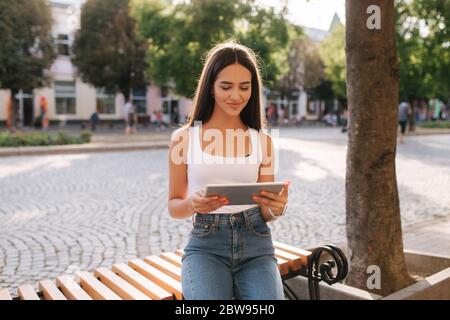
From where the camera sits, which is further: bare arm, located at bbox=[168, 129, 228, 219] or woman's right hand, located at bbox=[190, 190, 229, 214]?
bare arm, located at bbox=[168, 129, 228, 219]

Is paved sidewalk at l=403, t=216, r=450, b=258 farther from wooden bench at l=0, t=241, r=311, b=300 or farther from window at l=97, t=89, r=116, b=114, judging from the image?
window at l=97, t=89, r=116, b=114


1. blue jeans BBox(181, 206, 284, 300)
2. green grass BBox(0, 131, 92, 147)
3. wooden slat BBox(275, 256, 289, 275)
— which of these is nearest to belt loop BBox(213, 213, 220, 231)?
blue jeans BBox(181, 206, 284, 300)

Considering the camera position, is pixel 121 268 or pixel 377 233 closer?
pixel 121 268

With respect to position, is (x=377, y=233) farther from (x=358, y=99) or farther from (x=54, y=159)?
(x=54, y=159)

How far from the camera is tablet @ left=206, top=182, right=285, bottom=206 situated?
227 cm

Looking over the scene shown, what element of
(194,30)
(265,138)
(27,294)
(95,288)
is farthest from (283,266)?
(194,30)

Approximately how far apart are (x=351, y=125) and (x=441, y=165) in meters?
11.4

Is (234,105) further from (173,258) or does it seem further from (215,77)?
(173,258)

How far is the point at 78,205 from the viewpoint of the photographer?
26.0 ft

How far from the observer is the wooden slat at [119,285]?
258 centimetres

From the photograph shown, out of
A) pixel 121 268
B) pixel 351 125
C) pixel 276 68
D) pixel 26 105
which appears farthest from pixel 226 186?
pixel 26 105

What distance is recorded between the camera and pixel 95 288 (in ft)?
8.80

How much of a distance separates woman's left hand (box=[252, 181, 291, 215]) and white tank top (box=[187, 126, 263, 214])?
0.75 ft

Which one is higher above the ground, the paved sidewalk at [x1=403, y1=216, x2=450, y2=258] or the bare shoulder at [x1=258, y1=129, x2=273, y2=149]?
the bare shoulder at [x1=258, y1=129, x2=273, y2=149]
